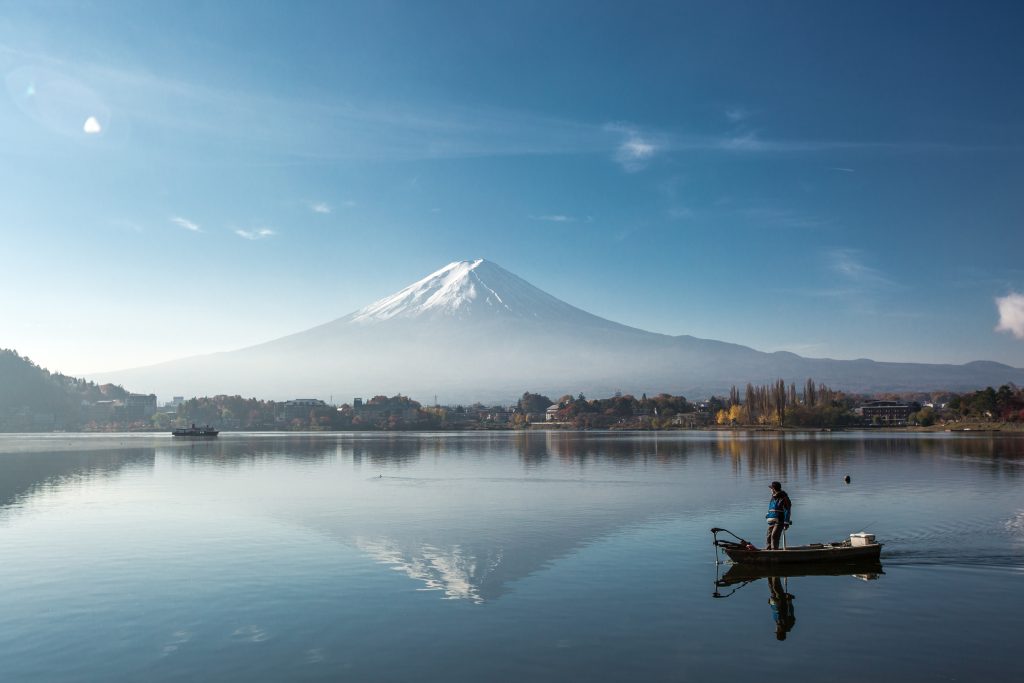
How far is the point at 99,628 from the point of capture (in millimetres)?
17484

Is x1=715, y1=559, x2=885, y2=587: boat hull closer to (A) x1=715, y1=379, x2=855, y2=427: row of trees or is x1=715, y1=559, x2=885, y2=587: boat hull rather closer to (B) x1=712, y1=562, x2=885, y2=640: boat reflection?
(B) x1=712, y1=562, x2=885, y2=640: boat reflection

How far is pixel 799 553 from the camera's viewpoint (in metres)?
23.5

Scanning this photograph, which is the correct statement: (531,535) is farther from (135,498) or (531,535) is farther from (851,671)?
(135,498)

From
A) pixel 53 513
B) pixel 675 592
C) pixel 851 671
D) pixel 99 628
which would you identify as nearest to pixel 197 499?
pixel 53 513

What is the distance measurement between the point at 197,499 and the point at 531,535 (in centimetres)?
2273

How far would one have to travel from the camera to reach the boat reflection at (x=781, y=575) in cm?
2027

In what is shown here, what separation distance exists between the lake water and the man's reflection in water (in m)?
0.13

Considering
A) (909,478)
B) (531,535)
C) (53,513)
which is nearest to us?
(531,535)

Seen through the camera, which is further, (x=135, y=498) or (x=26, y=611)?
(x=135, y=498)

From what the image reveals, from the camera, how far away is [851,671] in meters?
14.3

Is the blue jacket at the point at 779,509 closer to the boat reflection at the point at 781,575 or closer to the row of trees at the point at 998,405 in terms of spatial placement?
the boat reflection at the point at 781,575

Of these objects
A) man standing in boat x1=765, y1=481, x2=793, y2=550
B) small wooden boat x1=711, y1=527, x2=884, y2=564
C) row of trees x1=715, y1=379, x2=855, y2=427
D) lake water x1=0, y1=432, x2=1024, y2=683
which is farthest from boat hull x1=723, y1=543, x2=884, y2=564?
row of trees x1=715, y1=379, x2=855, y2=427

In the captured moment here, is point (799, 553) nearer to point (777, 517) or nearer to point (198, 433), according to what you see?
point (777, 517)

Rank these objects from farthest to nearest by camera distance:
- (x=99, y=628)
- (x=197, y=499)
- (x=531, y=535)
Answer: (x=197, y=499) < (x=531, y=535) < (x=99, y=628)
